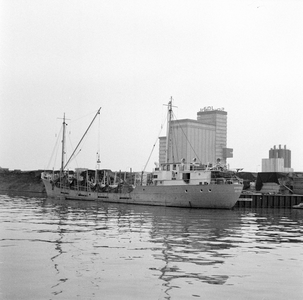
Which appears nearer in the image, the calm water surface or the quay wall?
the calm water surface

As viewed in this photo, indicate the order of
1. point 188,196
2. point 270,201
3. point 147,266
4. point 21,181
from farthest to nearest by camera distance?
1. point 21,181
2. point 270,201
3. point 188,196
4. point 147,266

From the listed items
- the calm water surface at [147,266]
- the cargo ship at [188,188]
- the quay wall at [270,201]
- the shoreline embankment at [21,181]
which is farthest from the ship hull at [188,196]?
the shoreline embankment at [21,181]

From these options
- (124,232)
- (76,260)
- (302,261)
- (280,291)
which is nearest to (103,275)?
(76,260)

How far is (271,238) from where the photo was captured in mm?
26812

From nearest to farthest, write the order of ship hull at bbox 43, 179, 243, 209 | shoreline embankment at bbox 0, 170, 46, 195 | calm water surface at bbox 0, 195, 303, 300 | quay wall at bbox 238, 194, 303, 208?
calm water surface at bbox 0, 195, 303, 300 < ship hull at bbox 43, 179, 243, 209 < quay wall at bbox 238, 194, 303, 208 < shoreline embankment at bbox 0, 170, 46, 195

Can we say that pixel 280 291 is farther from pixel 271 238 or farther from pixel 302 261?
pixel 271 238

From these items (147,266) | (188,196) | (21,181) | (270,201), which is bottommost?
(147,266)

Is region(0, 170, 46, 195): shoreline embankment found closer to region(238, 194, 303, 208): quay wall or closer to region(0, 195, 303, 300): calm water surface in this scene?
region(238, 194, 303, 208): quay wall

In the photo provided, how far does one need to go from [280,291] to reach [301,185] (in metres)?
78.4

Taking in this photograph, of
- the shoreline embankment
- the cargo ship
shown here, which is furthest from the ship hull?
the shoreline embankment

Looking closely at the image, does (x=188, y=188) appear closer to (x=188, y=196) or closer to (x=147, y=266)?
(x=188, y=196)

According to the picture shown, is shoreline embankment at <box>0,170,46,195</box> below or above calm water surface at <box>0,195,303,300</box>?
above

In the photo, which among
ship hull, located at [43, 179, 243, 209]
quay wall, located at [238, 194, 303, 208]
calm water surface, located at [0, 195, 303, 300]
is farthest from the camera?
quay wall, located at [238, 194, 303, 208]

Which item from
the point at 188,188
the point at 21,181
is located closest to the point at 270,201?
the point at 188,188
